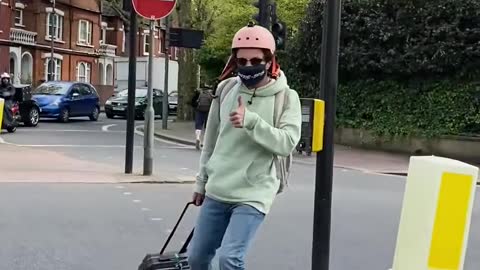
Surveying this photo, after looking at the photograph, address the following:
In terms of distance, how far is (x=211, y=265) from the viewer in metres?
4.02

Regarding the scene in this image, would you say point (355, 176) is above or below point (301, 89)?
below

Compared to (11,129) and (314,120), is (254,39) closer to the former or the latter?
(314,120)

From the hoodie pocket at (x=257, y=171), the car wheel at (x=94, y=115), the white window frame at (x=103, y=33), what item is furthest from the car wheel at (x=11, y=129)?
the white window frame at (x=103, y=33)

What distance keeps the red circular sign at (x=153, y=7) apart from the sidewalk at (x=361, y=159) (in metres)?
5.83

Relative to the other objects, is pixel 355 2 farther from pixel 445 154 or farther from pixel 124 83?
pixel 124 83

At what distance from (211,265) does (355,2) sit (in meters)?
16.9

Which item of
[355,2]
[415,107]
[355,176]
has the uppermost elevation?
[355,2]

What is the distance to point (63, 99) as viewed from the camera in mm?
25750

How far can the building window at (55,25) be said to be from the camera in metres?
45.3

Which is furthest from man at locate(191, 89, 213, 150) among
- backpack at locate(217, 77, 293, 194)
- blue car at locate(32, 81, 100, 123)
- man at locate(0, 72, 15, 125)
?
backpack at locate(217, 77, 293, 194)

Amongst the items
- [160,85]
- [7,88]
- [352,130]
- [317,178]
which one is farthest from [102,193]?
[160,85]

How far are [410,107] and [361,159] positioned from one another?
264 centimetres

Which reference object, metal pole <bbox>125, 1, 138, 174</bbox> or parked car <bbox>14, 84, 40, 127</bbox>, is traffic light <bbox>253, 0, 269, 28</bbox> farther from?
parked car <bbox>14, 84, 40, 127</bbox>

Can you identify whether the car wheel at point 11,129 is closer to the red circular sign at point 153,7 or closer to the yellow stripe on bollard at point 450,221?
the red circular sign at point 153,7
